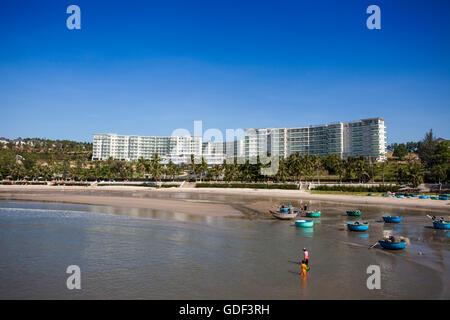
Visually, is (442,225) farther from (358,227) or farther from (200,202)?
(200,202)

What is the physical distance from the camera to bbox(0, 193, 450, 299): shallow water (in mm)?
18719

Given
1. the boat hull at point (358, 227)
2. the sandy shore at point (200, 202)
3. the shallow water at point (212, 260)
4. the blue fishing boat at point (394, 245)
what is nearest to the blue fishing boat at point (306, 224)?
the shallow water at point (212, 260)

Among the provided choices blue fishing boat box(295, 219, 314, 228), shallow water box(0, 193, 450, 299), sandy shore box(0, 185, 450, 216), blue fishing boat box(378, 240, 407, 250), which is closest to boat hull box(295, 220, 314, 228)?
blue fishing boat box(295, 219, 314, 228)

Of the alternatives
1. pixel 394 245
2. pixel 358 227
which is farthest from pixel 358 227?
pixel 394 245

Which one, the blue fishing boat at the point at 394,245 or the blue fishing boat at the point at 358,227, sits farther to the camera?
the blue fishing boat at the point at 358,227

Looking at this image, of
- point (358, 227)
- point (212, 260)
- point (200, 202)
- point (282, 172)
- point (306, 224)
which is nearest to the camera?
point (212, 260)

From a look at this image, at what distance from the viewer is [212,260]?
24.7 m

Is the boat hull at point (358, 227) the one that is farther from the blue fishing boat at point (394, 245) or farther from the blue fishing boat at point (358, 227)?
the blue fishing boat at point (394, 245)

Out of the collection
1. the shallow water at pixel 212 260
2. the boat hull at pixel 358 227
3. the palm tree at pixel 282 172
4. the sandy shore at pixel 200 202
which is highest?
the palm tree at pixel 282 172

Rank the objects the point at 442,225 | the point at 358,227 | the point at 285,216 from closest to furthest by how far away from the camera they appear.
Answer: the point at 358,227
the point at 442,225
the point at 285,216

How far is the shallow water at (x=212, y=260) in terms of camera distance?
1872 centimetres

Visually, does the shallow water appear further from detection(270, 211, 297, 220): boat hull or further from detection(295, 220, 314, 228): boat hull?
detection(270, 211, 297, 220): boat hull

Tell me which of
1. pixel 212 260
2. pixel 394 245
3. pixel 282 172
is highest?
pixel 282 172

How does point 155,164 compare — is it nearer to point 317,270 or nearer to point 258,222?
point 258,222
